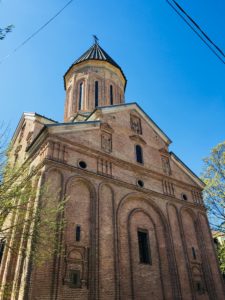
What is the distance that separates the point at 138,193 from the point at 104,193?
225 cm

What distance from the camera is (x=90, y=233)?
37.4 ft

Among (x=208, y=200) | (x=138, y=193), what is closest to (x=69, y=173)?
(x=138, y=193)

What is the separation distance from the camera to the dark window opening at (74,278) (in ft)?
32.4

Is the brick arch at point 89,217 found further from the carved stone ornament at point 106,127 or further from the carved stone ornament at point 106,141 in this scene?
the carved stone ornament at point 106,127

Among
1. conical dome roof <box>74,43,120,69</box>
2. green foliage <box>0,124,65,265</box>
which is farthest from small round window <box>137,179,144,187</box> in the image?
conical dome roof <box>74,43,120,69</box>

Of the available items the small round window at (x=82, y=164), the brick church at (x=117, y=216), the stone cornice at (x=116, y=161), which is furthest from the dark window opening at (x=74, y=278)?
the stone cornice at (x=116, y=161)

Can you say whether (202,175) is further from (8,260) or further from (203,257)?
(8,260)

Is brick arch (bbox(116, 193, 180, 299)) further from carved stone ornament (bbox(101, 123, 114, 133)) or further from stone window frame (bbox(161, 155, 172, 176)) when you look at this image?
carved stone ornament (bbox(101, 123, 114, 133))

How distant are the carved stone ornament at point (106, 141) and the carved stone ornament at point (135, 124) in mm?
2426

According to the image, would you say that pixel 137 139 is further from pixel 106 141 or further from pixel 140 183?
pixel 140 183

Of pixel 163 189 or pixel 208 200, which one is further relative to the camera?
pixel 208 200

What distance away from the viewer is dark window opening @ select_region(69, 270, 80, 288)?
389 inches

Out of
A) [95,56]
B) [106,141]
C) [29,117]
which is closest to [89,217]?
[106,141]

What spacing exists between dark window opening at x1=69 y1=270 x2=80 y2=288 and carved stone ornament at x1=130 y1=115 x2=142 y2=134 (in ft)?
31.0
